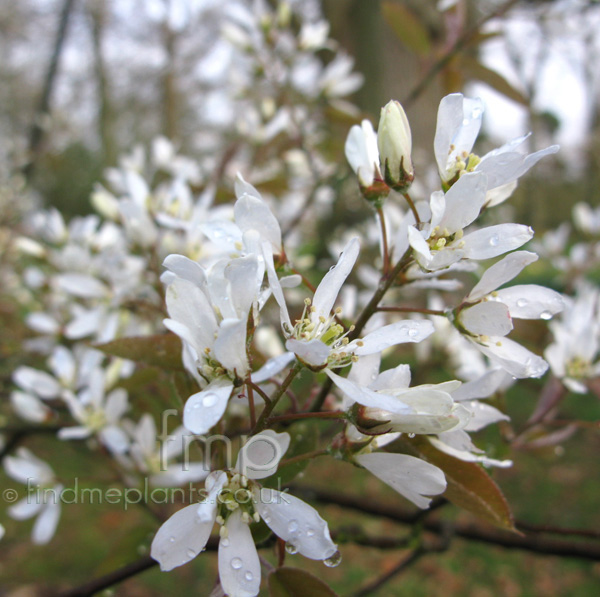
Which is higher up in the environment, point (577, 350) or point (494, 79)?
point (494, 79)

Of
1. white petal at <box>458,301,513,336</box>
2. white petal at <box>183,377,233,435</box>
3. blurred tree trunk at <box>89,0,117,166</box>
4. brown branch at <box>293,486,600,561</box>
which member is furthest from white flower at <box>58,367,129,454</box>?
blurred tree trunk at <box>89,0,117,166</box>

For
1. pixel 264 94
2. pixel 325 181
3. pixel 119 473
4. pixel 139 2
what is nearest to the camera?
pixel 119 473

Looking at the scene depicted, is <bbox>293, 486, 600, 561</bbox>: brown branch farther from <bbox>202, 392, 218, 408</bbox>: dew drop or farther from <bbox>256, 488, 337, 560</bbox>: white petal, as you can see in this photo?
<bbox>202, 392, 218, 408</bbox>: dew drop

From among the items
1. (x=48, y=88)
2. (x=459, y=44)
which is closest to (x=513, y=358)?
(x=459, y=44)

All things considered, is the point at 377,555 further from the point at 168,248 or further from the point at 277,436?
the point at 277,436

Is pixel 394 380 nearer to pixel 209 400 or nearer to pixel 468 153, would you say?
pixel 209 400

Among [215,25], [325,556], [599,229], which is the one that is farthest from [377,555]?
[215,25]
